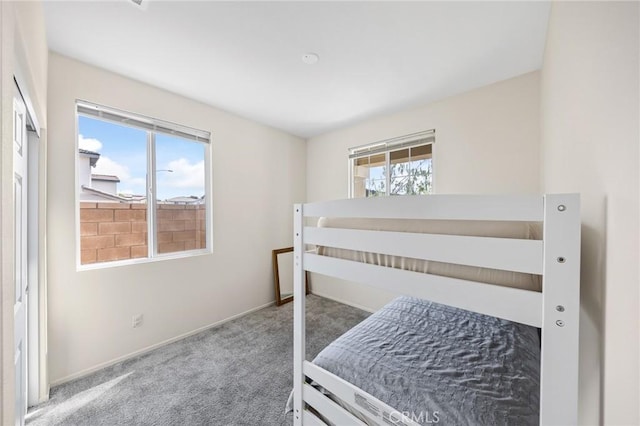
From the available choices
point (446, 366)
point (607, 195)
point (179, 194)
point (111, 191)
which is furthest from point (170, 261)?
point (607, 195)

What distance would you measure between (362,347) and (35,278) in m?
2.17

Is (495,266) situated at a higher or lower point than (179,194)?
lower

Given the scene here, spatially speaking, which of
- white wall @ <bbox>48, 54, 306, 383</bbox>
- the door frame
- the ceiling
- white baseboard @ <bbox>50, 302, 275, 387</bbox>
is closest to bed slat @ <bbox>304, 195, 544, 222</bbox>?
the ceiling

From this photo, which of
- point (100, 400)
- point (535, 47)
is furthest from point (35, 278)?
point (535, 47)

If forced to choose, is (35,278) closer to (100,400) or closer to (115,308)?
(115,308)

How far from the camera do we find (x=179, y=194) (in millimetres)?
2520

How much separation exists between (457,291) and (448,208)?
0.87 feet

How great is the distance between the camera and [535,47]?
1701 mm

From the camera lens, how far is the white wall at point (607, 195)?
532 millimetres

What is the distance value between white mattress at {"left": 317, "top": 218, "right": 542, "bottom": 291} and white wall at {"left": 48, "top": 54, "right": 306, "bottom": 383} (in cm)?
220

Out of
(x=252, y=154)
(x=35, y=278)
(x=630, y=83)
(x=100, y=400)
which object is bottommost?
(x=100, y=400)

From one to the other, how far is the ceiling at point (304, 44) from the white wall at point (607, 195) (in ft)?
2.24

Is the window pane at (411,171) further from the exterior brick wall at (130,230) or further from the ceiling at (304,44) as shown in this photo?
the exterior brick wall at (130,230)

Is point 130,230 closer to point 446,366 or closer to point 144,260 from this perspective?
point 144,260
